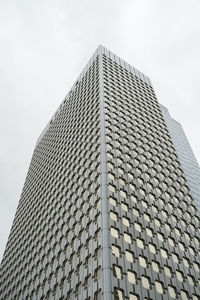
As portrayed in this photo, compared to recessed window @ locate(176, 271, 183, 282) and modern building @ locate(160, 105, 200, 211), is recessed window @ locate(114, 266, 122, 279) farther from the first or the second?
modern building @ locate(160, 105, 200, 211)

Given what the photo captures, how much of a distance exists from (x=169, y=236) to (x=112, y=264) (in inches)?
539

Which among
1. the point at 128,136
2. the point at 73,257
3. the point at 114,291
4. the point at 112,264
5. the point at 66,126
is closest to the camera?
the point at 114,291

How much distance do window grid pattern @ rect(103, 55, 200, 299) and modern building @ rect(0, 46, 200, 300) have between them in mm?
156

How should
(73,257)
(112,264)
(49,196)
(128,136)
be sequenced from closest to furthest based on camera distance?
1. (112,264)
2. (73,257)
3. (128,136)
4. (49,196)

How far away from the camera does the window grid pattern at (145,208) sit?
39.9 m

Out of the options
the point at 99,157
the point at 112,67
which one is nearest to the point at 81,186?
the point at 99,157

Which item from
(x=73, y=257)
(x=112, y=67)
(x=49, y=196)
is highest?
(x=112, y=67)

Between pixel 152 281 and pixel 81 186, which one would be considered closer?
pixel 152 281

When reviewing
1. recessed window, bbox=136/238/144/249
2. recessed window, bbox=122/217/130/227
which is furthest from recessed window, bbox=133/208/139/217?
recessed window, bbox=136/238/144/249

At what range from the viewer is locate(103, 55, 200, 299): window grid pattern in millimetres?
39906

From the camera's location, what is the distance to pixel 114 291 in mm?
35406

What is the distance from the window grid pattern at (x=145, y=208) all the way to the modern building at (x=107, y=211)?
0.16m

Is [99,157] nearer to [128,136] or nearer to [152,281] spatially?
[128,136]

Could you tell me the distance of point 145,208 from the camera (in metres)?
50.1
